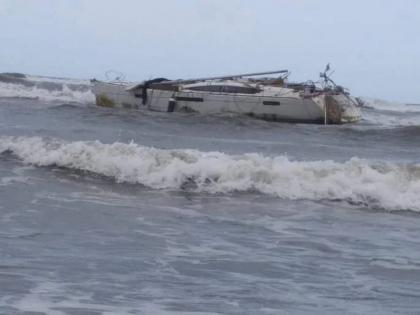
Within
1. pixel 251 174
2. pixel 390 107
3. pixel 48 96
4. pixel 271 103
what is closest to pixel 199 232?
pixel 251 174

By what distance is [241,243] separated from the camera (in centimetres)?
968

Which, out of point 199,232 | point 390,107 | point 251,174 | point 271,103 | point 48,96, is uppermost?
point 271,103

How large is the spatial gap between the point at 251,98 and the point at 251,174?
64.6 feet

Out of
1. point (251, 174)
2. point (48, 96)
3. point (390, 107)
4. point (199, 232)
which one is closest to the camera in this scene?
point (199, 232)

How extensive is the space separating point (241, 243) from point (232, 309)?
2921 mm

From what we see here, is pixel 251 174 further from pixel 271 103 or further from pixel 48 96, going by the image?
pixel 48 96

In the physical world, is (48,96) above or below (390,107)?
above

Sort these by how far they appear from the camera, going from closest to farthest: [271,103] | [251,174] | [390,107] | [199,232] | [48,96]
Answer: [199,232]
[251,174]
[271,103]
[48,96]
[390,107]

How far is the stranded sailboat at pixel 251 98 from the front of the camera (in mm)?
33531

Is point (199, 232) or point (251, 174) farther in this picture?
point (251, 174)

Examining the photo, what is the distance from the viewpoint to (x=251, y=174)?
14.5m

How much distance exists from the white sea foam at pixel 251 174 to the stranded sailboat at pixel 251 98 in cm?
1791

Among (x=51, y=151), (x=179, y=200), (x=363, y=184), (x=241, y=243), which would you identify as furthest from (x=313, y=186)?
(x=51, y=151)

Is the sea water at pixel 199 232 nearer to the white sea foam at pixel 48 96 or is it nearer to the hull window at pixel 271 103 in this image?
the hull window at pixel 271 103
